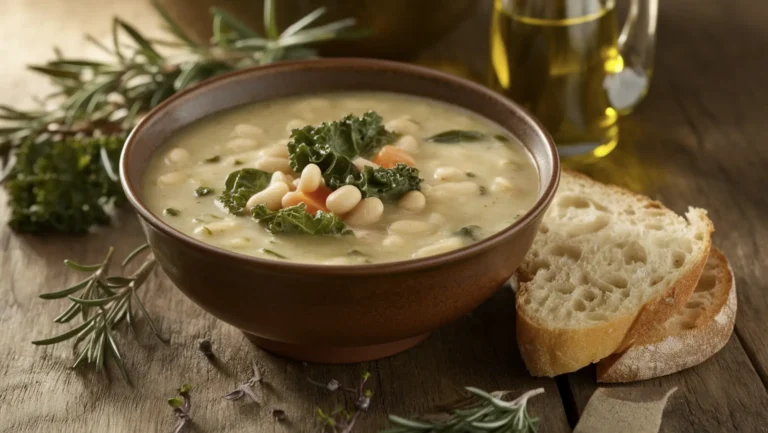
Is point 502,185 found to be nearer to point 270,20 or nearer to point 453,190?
point 453,190

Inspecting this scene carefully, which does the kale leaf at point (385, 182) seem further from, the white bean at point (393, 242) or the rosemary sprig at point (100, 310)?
the rosemary sprig at point (100, 310)

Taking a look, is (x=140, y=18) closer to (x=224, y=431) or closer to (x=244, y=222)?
(x=244, y=222)

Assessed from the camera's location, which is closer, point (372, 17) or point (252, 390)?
point (252, 390)

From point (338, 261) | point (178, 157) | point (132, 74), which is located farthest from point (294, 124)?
point (132, 74)

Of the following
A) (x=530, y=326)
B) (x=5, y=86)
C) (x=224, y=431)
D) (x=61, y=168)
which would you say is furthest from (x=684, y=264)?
(x=5, y=86)

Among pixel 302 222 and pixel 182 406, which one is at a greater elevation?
pixel 302 222

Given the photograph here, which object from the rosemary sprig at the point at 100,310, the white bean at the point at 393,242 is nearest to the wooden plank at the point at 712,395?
the white bean at the point at 393,242
